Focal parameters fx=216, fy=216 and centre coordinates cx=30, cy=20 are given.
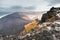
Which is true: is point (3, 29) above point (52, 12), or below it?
below

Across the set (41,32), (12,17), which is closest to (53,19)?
(41,32)

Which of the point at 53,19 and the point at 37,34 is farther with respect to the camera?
the point at 53,19

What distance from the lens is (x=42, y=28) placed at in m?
77.2

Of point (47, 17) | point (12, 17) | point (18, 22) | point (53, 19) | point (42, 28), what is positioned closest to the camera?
point (42, 28)

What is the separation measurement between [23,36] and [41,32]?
742cm

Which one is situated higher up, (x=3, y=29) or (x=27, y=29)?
(x=27, y=29)

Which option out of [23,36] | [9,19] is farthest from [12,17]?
[23,36]

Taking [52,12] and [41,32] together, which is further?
[52,12]

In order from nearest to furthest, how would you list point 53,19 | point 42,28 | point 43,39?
point 43,39 < point 42,28 < point 53,19

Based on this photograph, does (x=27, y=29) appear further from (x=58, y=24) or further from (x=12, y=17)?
(x=12, y=17)

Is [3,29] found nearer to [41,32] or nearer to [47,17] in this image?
[47,17]

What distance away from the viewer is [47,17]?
304 ft

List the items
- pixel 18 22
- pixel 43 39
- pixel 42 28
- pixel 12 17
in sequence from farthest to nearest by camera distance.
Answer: pixel 12 17, pixel 18 22, pixel 42 28, pixel 43 39

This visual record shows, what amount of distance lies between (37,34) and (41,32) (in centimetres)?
157
